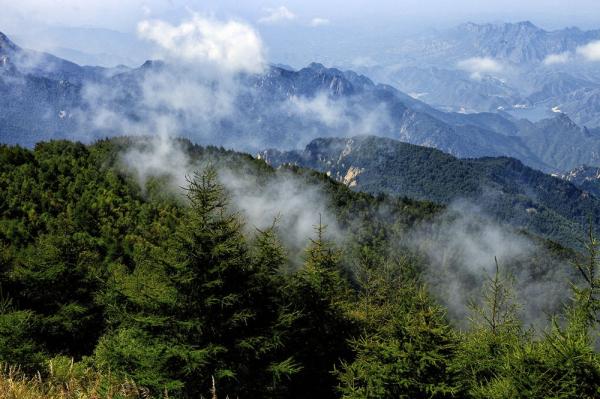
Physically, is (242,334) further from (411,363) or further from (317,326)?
(317,326)

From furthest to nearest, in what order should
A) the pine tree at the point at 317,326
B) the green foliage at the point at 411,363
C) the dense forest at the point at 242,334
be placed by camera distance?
the pine tree at the point at 317,326, the green foliage at the point at 411,363, the dense forest at the point at 242,334

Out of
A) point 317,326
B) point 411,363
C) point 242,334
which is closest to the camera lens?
point 242,334

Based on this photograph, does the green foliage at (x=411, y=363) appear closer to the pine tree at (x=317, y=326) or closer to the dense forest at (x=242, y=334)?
the dense forest at (x=242, y=334)

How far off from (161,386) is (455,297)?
118556 millimetres

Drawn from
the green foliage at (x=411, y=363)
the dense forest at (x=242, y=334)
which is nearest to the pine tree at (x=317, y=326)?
the dense forest at (x=242, y=334)

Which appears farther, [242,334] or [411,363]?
[411,363]

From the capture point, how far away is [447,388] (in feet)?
55.1

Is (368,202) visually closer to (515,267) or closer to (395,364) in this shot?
(515,267)

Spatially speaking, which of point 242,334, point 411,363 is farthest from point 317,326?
point 242,334

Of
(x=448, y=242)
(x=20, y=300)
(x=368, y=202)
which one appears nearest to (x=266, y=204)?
(x=368, y=202)

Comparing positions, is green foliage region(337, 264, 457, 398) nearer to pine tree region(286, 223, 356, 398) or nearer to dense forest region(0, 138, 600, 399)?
dense forest region(0, 138, 600, 399)

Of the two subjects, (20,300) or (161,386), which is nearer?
(161,386)

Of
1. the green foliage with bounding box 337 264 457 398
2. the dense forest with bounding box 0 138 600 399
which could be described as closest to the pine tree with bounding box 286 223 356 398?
the dense forest with bounding box 0 138 600 399

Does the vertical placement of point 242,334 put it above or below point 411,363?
Result: above
